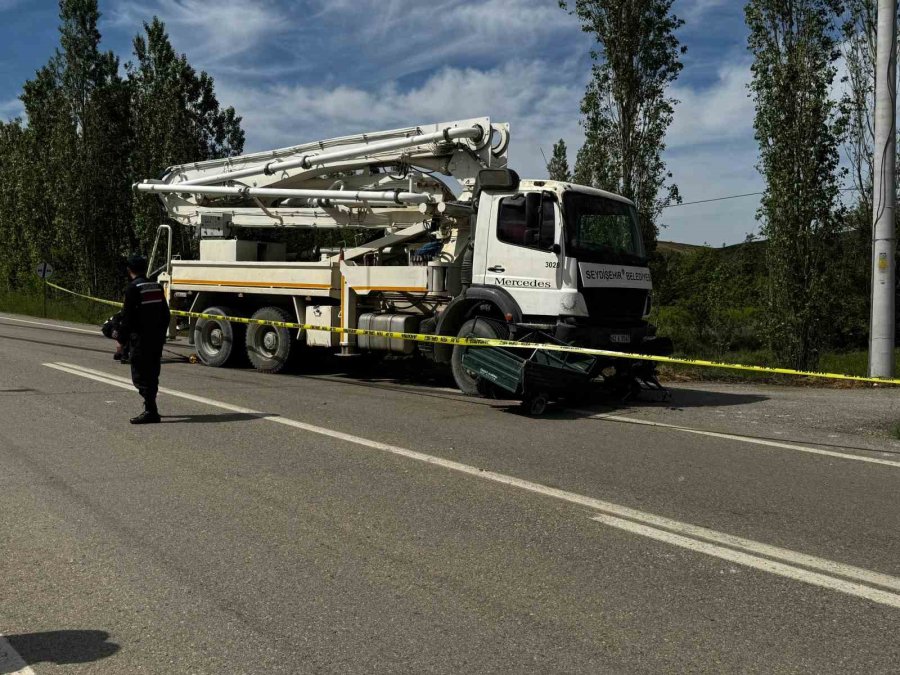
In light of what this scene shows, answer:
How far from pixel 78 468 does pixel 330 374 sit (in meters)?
6.97

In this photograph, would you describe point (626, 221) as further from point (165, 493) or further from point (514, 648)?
point (514, 648)

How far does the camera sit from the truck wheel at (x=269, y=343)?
12.6 metres

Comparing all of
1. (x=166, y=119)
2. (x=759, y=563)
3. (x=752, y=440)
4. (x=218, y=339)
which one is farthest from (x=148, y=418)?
(x=166, y=119)

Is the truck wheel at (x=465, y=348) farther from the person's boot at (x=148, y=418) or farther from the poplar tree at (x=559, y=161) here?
the poplar tree at (x=559, y=161)

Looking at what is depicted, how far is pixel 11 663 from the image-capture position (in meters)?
3.13

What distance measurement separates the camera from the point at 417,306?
11445mm

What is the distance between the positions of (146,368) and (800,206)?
459 inches

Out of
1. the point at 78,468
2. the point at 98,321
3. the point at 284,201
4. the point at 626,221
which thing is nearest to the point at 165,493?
the point at 78,468

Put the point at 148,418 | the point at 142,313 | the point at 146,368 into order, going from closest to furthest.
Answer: the point at 148,418, the point at 146,368, the point at 142,313

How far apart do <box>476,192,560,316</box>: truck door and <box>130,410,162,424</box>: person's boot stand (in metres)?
4.29

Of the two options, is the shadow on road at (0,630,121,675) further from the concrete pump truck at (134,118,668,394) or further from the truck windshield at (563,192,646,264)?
the truck windshield at (563,192,646,264)

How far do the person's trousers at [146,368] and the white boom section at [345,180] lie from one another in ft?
14.6

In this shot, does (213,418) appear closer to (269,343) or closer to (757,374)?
(269,343)

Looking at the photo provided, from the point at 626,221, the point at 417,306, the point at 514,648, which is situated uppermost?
the point at 626,221
